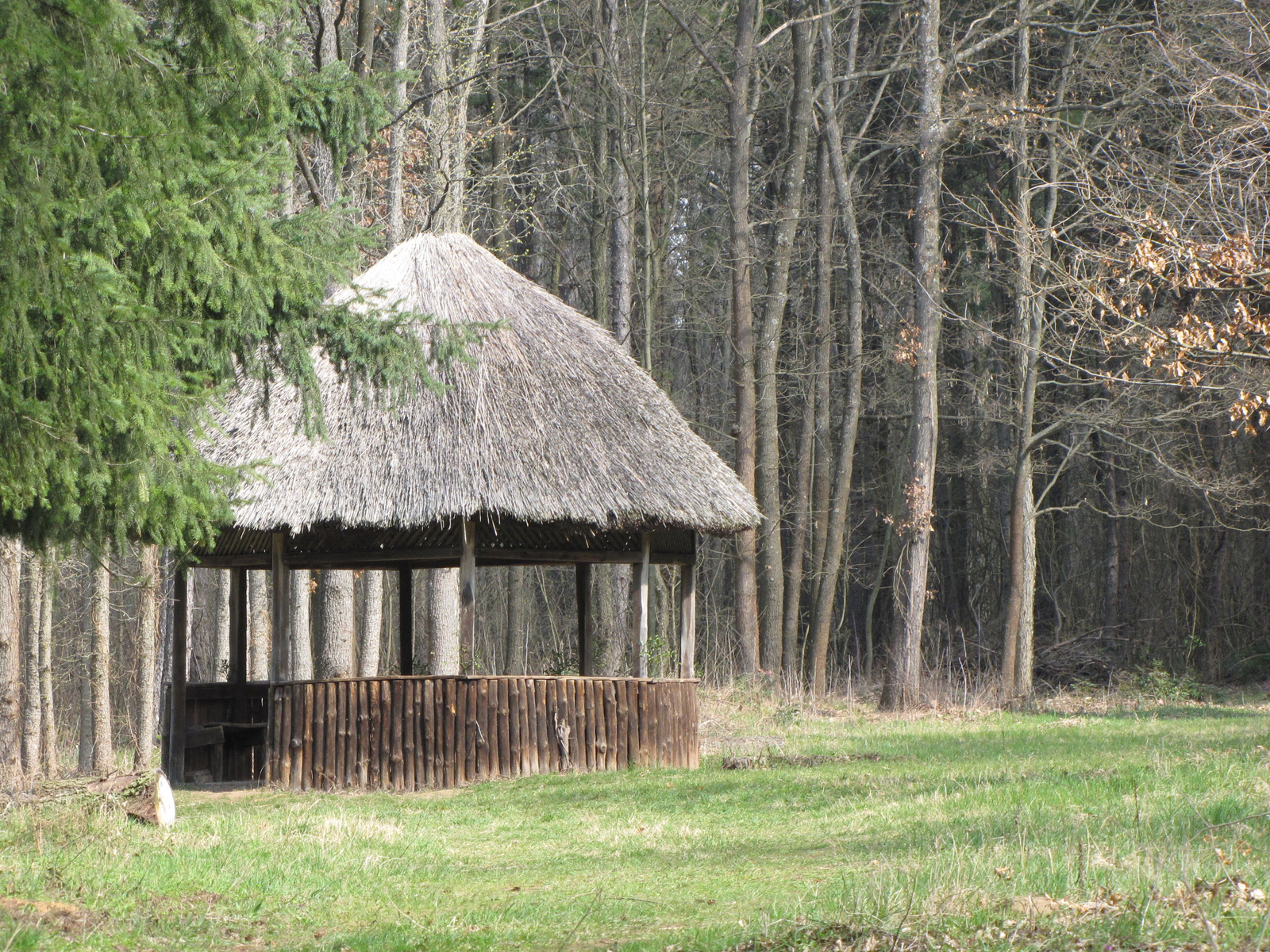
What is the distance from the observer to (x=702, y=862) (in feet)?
27.0

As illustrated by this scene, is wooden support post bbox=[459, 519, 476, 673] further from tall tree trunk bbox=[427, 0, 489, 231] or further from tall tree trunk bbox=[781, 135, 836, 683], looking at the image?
tall tree trunk bbox=[781, 135, 836, 683]

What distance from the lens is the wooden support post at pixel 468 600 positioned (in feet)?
43.7

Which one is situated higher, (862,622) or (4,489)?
(4,489)

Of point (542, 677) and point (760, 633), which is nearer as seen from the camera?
point (542, 677)

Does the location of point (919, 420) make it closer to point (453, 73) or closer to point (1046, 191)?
point (1046, 191)

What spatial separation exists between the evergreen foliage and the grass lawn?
1833 mm

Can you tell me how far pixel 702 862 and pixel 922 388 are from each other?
47.0 feet

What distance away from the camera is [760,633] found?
25.1 m

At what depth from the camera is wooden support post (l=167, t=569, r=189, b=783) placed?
1412cm

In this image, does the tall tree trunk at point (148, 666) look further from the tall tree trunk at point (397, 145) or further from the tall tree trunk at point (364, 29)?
the tall tree trunk at point (364, 29)

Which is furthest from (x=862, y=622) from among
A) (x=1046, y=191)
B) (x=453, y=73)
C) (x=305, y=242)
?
(x=305, y=242)

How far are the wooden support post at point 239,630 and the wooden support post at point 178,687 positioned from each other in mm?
1356

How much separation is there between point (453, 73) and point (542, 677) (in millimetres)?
10315

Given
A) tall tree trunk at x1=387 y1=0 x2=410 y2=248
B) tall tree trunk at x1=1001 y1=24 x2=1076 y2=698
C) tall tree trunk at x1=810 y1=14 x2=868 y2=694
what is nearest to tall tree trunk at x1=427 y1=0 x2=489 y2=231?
tall tree trunk at x1=387 y1=0 x2=410 y2=248
